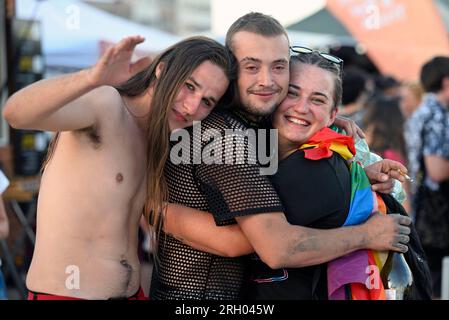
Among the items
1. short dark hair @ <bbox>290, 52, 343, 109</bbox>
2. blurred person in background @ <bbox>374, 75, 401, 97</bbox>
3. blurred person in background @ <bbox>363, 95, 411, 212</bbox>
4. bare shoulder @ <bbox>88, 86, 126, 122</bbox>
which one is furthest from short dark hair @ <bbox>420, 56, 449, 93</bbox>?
bare shoulder @ <bbox>88, 86, 126, 122</bbox>

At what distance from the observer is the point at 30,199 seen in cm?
625

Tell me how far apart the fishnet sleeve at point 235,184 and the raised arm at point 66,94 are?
486 millimetres

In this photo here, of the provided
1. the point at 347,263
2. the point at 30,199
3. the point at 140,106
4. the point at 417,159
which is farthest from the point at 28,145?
the point at 347,263

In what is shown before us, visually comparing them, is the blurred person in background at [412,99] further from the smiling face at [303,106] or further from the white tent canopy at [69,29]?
the smiling face at [303,106]

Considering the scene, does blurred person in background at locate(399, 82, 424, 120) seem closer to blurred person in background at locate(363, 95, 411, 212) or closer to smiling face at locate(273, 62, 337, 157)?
blurred person in background at locate(363, 95, 411, 212)

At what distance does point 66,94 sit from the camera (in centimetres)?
212

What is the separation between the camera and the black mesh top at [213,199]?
Result: 96.2 inches

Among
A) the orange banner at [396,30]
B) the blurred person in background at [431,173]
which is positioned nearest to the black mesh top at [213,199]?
the blurred person in background at [431,173]

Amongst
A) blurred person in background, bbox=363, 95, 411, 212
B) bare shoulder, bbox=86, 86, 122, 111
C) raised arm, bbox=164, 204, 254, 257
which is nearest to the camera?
bare shoulder, bbox=86, 86, 122, 111

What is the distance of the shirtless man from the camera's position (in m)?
2.47

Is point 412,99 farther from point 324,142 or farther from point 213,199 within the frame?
point 213,199

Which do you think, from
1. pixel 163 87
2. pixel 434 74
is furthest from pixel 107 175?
pixel 434 74

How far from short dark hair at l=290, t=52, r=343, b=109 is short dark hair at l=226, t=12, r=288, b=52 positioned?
0.42 ft

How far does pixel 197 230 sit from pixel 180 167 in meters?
0.24
